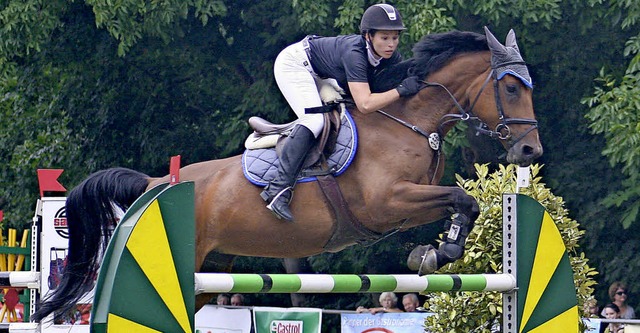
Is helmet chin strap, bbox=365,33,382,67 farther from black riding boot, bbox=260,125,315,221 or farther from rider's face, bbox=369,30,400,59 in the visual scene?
black riding boot, bbox=260,125,315,221

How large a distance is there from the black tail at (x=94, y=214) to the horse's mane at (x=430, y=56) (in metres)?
1.22

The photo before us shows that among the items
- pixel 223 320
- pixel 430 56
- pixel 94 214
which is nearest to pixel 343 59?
pixel 430 56

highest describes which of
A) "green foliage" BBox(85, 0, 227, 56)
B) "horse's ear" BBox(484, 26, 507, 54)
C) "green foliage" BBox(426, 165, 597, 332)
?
"green foliage" BBox(85, 0, 227, 56)

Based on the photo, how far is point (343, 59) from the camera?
4.62m

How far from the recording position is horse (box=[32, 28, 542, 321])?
179 inches

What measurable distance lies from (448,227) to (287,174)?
70 cm

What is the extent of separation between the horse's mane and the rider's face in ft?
→ 0.64

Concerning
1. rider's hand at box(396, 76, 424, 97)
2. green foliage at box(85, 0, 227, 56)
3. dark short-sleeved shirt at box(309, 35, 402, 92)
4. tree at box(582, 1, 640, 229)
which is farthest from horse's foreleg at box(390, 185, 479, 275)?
green foliage at box(85, 0, 227, 56)

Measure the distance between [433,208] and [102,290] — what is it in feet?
6.44

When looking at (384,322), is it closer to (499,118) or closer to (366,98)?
(499,118)

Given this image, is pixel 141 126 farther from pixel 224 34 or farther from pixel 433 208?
pixel 433 208

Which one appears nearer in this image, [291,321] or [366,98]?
[366,98]

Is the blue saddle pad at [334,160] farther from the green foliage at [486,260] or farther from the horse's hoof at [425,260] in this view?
the green foliage at [486,260]

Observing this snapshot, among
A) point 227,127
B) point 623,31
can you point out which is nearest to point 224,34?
point 227,127
